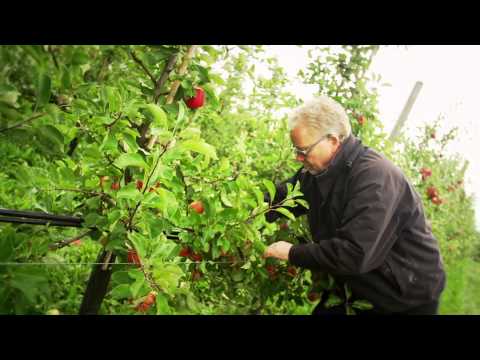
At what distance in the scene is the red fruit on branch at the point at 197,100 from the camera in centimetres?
142

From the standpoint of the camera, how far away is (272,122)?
119 inches

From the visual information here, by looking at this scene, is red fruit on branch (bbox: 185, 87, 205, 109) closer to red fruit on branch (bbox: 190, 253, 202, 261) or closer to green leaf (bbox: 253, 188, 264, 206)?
green leaf (bbox: 253, 188, 264, 206)

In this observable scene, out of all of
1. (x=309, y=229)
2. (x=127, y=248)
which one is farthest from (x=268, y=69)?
(x=127, y=248)

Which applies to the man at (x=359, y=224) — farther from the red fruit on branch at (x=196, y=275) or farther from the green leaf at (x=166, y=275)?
the green leaf at (x=166, y=275)

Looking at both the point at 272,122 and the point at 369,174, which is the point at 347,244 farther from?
the point at 272,122

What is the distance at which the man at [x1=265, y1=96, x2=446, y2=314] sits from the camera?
1.51m

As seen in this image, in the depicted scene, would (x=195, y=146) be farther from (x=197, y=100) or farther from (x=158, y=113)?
(x=197, y=100)

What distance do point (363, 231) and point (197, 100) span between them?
2.59 ft

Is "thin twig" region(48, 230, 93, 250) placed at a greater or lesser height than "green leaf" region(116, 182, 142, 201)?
lesser

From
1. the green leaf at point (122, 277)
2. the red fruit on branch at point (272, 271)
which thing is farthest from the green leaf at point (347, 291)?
the green leaf at point (122, 277)

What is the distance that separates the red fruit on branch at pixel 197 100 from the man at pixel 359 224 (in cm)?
53

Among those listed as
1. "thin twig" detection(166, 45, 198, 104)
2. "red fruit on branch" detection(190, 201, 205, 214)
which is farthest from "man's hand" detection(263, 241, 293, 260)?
"thin twig" detection(166, 45, 198, 104)

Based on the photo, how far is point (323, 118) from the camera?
1.76 meters
